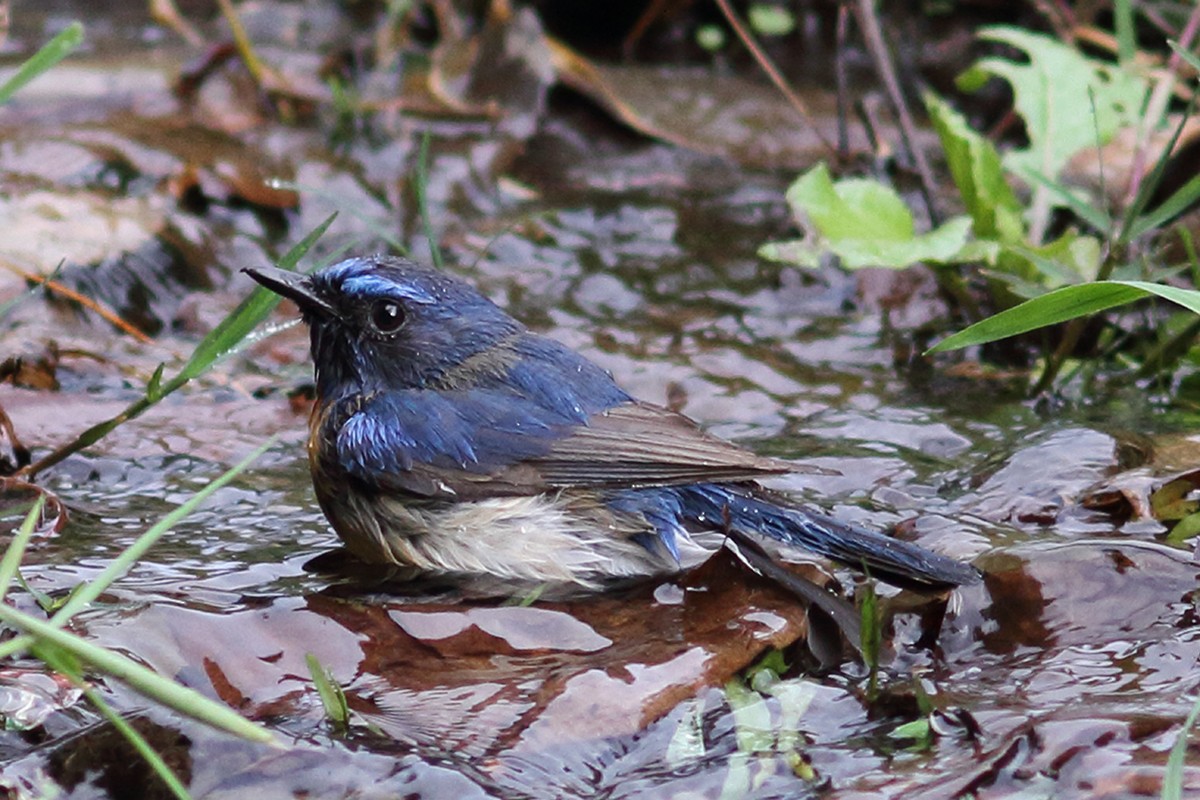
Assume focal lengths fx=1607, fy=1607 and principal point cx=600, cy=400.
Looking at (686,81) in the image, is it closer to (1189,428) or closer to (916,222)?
(916,222)

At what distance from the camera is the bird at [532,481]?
388 centimetres

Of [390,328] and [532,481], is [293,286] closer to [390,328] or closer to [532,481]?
[390,328]

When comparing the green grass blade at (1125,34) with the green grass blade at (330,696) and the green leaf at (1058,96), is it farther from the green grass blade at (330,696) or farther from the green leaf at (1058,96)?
the green grass blade at (330,696)

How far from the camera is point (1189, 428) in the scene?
447 cm

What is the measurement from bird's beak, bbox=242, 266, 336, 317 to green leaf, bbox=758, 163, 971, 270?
151cm

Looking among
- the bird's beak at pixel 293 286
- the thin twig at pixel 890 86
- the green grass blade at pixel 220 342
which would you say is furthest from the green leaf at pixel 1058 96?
the green grass blade at pixel 220 342

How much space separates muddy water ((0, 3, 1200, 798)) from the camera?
290cm

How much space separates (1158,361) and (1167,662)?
5.92 feet

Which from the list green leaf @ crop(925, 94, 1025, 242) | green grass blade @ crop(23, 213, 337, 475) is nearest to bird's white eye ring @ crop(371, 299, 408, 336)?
green grass blade @ crop(23, 213, 337, 475)

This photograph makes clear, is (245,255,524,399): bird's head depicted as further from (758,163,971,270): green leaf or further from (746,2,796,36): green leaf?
(746,2,796,36): green leaf

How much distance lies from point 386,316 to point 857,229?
5.33 feet

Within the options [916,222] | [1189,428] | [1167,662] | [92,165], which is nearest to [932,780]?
[1167,662]

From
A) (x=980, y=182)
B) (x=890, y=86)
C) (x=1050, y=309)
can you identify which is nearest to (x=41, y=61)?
(x=1050, y=309)

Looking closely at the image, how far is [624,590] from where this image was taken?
149 inches
